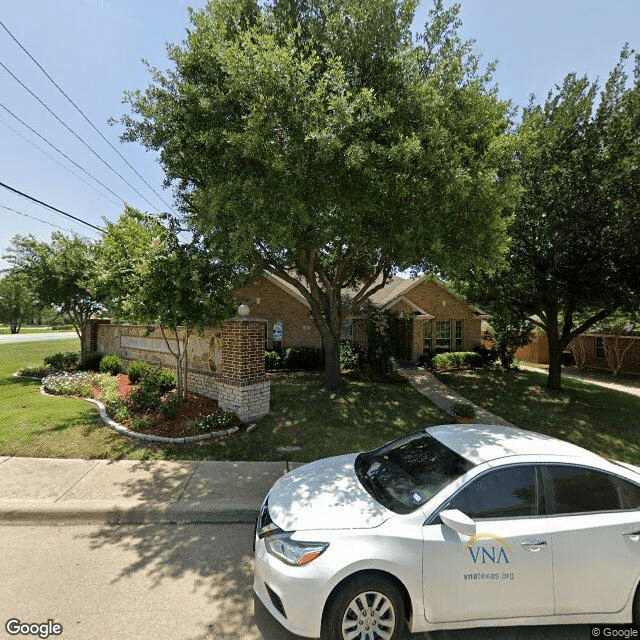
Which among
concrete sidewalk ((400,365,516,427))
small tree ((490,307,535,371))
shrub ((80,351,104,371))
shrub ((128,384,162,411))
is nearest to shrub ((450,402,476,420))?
concrete sidewalk ((400,365,516,427))

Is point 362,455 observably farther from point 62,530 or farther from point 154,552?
point 62,530

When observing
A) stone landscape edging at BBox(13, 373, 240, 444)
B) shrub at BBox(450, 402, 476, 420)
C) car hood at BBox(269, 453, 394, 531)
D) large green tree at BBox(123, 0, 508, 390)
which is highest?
large green tree at BBox(123, 0, 508, 390)

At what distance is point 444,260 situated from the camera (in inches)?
329

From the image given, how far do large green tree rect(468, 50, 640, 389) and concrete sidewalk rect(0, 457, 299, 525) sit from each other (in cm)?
895

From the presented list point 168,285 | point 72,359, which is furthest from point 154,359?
point 72,359

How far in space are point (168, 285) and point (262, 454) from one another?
4.03 meters

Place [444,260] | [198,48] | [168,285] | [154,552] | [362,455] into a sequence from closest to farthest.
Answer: [154,552] → [362,455] → [198,48] → [168,285] → [444,260]

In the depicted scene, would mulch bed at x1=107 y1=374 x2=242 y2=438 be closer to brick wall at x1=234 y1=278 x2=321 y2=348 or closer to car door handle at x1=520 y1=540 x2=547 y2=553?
car door handle at x1=520 y1=540 x2=547 y2=553

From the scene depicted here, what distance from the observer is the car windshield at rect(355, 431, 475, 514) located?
3.14 m

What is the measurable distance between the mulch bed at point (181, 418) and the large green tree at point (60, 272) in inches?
261

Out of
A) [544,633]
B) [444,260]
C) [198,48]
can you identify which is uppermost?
[198,48]

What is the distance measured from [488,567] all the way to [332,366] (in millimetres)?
A: 9293

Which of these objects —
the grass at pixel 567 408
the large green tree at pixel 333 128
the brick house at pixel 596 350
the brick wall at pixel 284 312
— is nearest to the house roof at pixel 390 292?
the brick wall at pixel 284 312

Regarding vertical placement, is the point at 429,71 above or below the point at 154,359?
above
